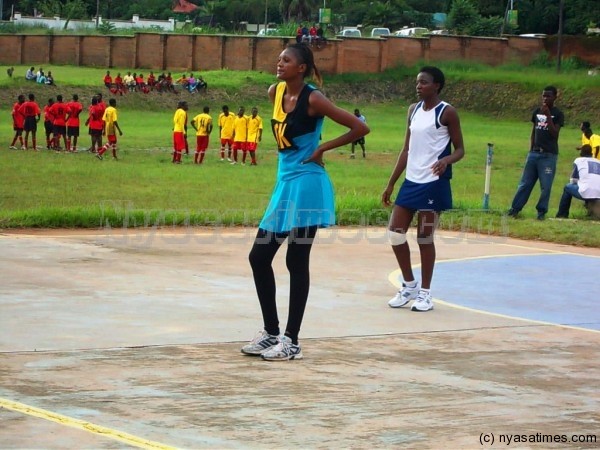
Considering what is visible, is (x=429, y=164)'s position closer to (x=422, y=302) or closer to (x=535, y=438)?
(x=422, y=302)

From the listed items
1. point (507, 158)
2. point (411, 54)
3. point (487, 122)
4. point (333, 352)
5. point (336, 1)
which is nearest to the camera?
point (333, 352)

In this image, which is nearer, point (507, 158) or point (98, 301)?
point (98, 301)

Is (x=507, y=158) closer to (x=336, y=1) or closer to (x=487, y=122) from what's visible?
(x=487, y=122)

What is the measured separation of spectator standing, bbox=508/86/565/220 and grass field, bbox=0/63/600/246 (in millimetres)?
342

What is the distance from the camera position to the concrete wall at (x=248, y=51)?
243 ft

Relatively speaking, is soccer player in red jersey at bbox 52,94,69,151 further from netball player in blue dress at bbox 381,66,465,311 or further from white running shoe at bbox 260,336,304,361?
white running shoe at bbox 260,336,304,361

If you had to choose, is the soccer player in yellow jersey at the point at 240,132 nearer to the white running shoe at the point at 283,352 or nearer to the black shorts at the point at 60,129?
the black shorts at the point at 60,129

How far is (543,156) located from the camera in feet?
57.7

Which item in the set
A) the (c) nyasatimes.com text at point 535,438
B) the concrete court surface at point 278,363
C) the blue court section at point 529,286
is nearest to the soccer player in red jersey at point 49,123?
the concrete court surface at point 278,363

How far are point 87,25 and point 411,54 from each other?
36.0 metres

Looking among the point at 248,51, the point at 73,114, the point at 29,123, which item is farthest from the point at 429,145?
the point at 248,51

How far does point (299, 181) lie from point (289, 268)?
60cm

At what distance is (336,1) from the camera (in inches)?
4375

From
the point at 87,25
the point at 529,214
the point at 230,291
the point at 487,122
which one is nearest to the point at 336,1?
the point at 87,25
